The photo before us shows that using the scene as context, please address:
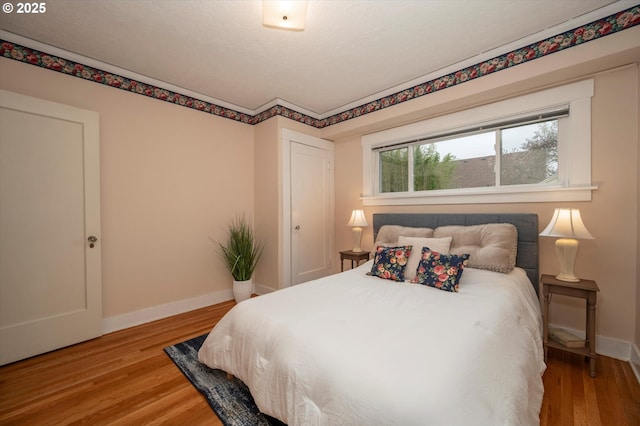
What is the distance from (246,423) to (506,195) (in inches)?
112

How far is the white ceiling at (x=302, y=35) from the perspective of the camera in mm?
1840

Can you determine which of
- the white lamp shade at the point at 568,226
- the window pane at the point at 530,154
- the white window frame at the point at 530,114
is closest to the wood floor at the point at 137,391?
the white lamp shade at the point at 568,226

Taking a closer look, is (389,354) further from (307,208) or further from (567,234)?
(307,208)

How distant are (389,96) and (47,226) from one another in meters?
3.64

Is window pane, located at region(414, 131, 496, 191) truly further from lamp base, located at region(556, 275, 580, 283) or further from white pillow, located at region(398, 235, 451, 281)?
lamp base, located at region(556, 275, 580, 283)

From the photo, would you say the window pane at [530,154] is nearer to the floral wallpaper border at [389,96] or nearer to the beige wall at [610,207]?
the beige wall at [610,207]

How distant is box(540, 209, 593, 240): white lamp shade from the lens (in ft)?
6.37

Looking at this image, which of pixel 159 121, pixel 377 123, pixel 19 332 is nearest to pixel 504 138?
pixel 377 123

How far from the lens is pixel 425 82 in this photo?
2797mm

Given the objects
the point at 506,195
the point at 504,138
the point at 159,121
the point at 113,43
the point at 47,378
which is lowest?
the point at 47,378

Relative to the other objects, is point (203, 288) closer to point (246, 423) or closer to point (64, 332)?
point (64, 332)

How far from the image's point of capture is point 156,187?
116 inches

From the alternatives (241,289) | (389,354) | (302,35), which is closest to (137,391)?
(241,289)

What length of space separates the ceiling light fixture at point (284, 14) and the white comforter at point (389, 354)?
74.6 inches
